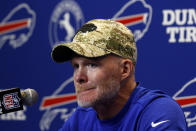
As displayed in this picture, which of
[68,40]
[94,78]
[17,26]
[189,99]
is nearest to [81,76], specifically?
[94,78]

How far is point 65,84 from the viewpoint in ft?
6.80

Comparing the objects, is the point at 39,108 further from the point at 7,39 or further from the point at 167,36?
the point at 167,36

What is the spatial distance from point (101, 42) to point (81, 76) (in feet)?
0.34

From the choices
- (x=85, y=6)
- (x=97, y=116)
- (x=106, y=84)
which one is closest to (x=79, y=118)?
(x=97, y=116)

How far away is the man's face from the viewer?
91 centimetres

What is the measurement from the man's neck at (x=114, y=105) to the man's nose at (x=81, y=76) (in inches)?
3.6

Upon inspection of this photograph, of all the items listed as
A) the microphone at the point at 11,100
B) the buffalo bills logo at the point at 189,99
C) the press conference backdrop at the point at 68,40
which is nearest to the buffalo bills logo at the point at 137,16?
the press conference backdrop at the point at 68,40

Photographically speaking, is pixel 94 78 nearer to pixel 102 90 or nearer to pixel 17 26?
pixel 102 90

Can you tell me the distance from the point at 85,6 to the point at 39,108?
68cm

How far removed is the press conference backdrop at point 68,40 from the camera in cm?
180

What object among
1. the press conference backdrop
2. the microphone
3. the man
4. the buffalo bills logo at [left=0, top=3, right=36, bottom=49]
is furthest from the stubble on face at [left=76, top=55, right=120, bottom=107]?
the buffalo bills logo at [left=0, top=3, right=36, bottom=49]

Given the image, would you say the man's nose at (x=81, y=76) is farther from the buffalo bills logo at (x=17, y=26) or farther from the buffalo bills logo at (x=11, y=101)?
the buffalo bills logo at (x=17, y=26)

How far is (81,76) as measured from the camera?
0.91 meters

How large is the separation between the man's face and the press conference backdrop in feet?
3.10
